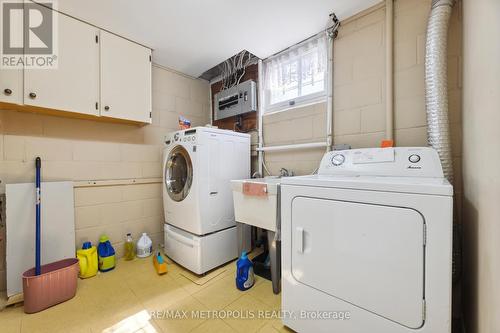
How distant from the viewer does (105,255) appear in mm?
1893

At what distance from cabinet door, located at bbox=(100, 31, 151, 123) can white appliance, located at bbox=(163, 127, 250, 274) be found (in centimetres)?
43

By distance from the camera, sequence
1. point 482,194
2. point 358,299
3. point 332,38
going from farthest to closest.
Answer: point 332,38 → point 358,299 → point 482,194

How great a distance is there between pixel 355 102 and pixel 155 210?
2.41 metres

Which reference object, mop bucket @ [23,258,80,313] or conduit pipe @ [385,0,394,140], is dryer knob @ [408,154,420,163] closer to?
conduit pipe @ [385,0,394,140]

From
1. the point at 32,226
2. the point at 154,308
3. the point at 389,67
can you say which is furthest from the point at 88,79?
the point at 389,67

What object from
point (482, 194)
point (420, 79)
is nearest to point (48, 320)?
point (482, 194)

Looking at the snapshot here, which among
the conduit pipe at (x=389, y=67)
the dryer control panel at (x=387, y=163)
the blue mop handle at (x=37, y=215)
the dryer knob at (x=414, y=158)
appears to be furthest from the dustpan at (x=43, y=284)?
the conduit pipe at (x=389, y=67)

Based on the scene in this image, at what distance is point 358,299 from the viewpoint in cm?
91

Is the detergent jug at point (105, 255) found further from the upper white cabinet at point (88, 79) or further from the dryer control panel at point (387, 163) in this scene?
the dryer control panel at point (387, 163)

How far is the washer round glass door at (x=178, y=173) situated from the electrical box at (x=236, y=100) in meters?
0.93

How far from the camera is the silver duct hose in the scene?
118 centimetres

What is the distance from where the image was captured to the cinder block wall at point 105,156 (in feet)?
5.33

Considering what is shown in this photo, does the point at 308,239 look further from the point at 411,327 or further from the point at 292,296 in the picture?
the point at 411,327

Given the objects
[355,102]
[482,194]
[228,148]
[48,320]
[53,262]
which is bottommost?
[48,320]
